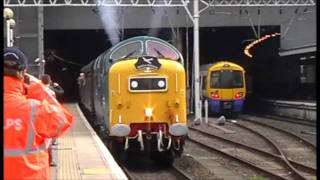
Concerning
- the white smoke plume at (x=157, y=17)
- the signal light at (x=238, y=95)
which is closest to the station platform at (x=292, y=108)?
the signal light at (x=238, y=95)

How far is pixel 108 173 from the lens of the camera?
9.88m

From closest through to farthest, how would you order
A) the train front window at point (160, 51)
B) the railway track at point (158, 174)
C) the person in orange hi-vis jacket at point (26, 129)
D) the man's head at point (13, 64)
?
the person in orange hi-vis jacket at point (26, 129) < the man's head at point (13, 64) < the railway track at point (158, 174) < the train front window at point (160, 51)

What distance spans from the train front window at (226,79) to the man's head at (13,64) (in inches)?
1174

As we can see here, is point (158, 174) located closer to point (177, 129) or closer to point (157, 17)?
point (177, 129)

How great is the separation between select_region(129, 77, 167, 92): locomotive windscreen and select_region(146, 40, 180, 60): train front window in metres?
0.74

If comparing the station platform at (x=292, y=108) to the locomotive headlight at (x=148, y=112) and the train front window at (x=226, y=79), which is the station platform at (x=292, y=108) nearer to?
the train front window at (x=226, y=79)

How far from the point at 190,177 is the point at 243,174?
141 cm

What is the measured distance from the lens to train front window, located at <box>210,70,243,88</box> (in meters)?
33.6

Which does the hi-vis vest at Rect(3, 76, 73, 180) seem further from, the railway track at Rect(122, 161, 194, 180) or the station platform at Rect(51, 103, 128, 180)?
the railway track at Rect(122, 161, 194, 180)

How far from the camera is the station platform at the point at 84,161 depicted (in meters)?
→ 9.81

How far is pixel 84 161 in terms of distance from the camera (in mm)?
11633

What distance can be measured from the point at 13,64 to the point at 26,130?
0.43 metres

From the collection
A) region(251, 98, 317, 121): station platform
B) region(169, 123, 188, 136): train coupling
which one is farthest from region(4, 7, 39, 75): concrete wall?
region(169, 123, 188, 136): train coupling

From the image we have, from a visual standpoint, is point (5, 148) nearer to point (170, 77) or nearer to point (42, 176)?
point (42, 176)
